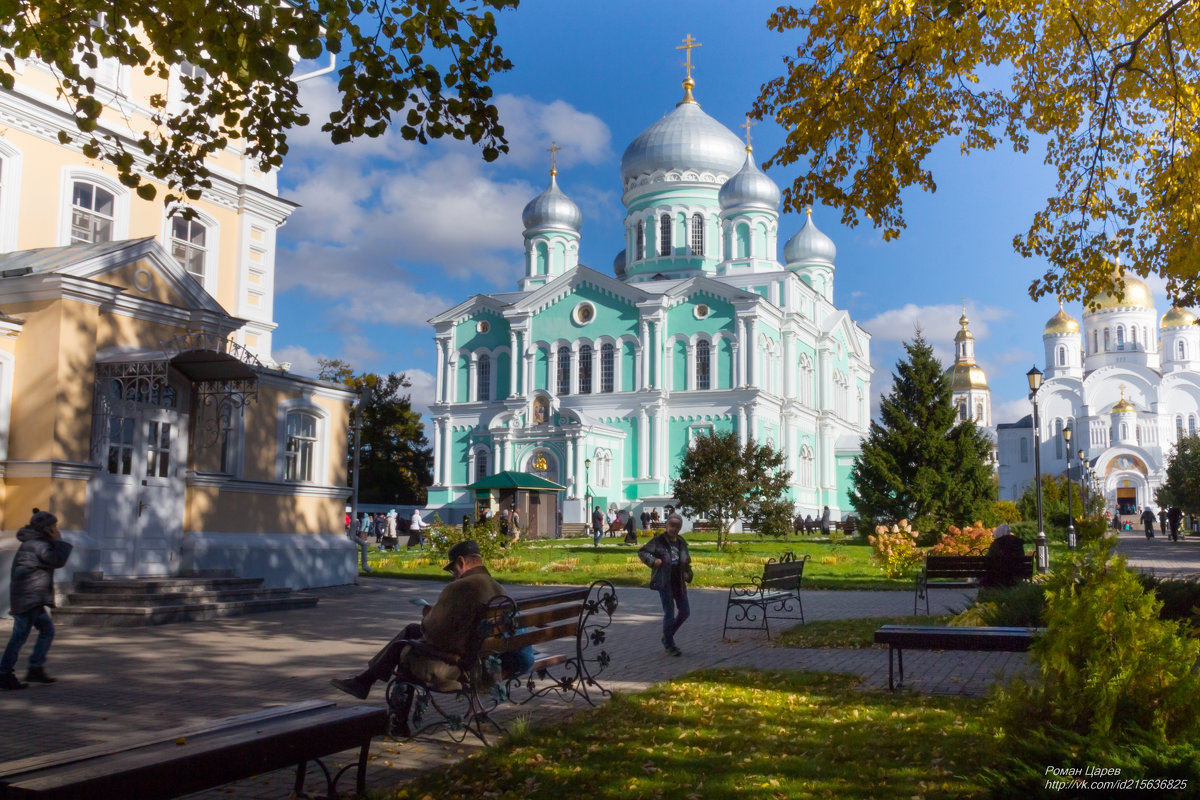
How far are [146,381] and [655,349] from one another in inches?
1403

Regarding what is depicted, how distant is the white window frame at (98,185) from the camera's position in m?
16.5

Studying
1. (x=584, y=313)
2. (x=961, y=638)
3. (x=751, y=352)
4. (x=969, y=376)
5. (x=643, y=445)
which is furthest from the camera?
(x=969, y=376)

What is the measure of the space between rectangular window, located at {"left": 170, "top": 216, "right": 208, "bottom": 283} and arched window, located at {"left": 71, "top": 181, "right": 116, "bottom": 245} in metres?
1.06

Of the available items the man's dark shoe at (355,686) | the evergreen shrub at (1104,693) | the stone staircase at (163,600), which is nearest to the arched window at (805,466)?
the stone staircase at (163,600)

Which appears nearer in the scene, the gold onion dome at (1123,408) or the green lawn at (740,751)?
the green lawn at (740,751)

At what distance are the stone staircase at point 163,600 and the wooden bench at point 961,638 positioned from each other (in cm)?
875

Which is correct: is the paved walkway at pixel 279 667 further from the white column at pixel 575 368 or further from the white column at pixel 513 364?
the white column at pixel 513 364

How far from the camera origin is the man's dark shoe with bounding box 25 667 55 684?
839cm

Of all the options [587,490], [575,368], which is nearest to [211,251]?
[587,490]

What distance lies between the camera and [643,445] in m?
47.9

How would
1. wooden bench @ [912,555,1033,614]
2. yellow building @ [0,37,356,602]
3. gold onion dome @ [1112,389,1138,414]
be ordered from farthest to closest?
gold onion dome @ [1112,389,1138,414], wooden bench @ [912,555,1033,614], yellow building @ [0,37,356,602]

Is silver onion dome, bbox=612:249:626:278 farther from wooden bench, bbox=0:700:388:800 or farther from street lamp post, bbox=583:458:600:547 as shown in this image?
wooden bench, bbox=0:700:388:800

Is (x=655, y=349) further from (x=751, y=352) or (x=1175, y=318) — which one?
(x=1175, y=318)

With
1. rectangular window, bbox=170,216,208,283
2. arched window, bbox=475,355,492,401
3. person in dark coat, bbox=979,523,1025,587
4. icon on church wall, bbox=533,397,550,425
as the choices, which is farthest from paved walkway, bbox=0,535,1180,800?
arched window, bbox=475,355,492,401
